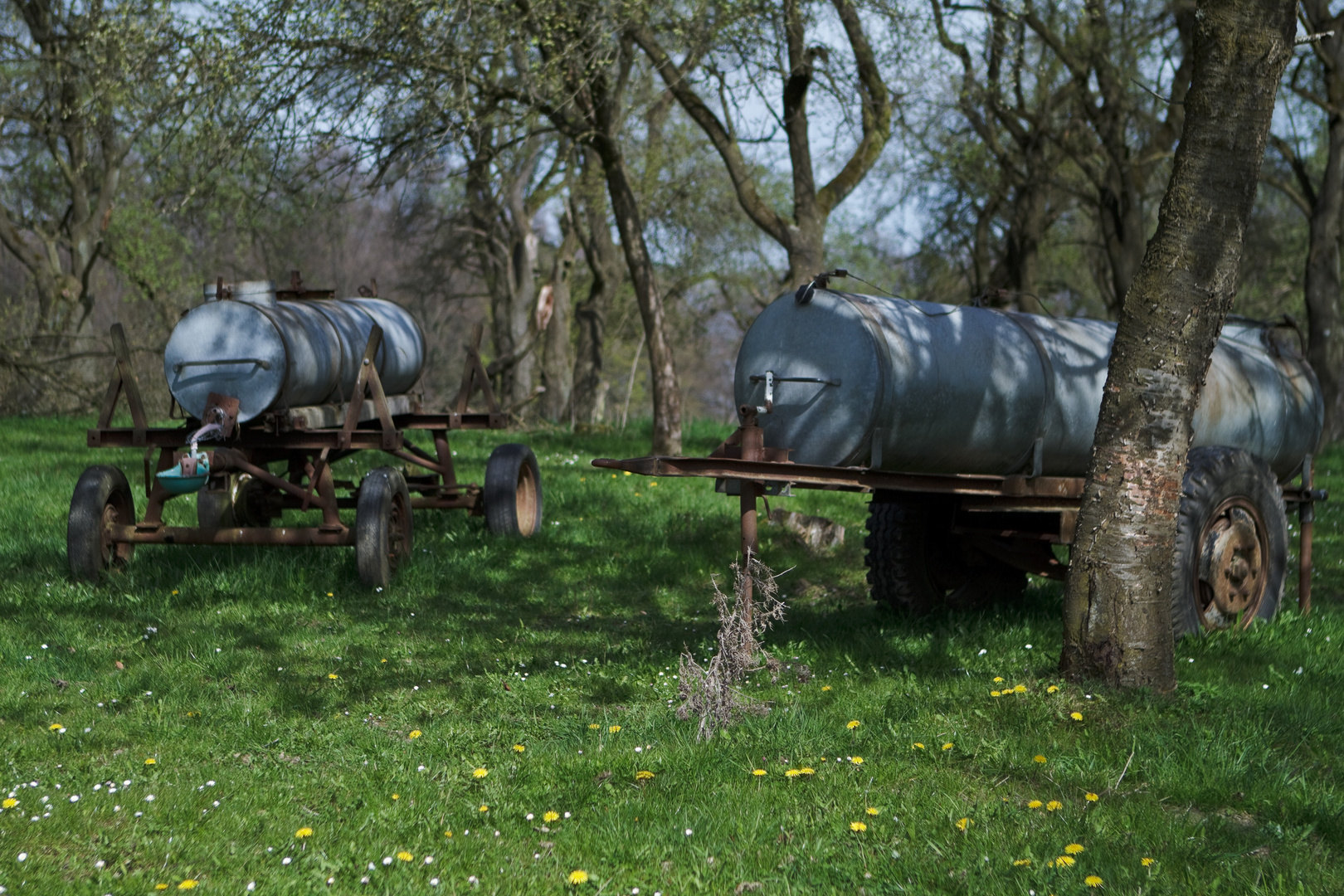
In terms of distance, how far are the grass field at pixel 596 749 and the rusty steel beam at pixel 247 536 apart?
30 cm

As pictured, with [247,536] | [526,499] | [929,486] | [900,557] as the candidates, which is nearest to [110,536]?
[247,536]

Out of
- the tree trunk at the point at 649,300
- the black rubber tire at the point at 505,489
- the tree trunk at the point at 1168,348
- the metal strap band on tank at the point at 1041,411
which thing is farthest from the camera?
the tree trunk at the point at 649,300

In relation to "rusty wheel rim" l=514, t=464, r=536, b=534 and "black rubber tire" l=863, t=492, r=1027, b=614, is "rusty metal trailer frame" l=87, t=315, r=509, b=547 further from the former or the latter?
"black rubber tire" l=863, t=492, r=1027, b=614

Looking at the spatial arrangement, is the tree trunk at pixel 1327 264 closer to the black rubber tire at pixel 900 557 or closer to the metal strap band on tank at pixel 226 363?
the black rubber tire at pixel 900 557

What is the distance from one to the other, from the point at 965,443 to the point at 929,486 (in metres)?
0.47

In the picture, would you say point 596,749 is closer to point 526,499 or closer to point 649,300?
point 526,499

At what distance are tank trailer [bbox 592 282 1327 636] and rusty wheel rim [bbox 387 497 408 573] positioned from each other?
3.30 metres

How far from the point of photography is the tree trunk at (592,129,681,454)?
13.9 metres

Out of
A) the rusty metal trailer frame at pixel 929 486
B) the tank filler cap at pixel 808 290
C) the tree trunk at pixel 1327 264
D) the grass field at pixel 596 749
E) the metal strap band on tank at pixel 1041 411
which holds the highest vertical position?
the tree trunk at pixel 1327 264

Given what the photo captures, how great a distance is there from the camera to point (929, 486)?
6.29 m

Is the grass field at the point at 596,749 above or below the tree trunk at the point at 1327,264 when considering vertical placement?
below

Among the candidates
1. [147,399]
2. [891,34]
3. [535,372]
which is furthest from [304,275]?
[891,34]

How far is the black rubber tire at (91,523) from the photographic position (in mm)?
8273

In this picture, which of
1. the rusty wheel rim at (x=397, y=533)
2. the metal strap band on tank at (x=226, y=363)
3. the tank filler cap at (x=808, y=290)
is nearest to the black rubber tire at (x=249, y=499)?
the metal strap band on tank at (x=226, y=363)
